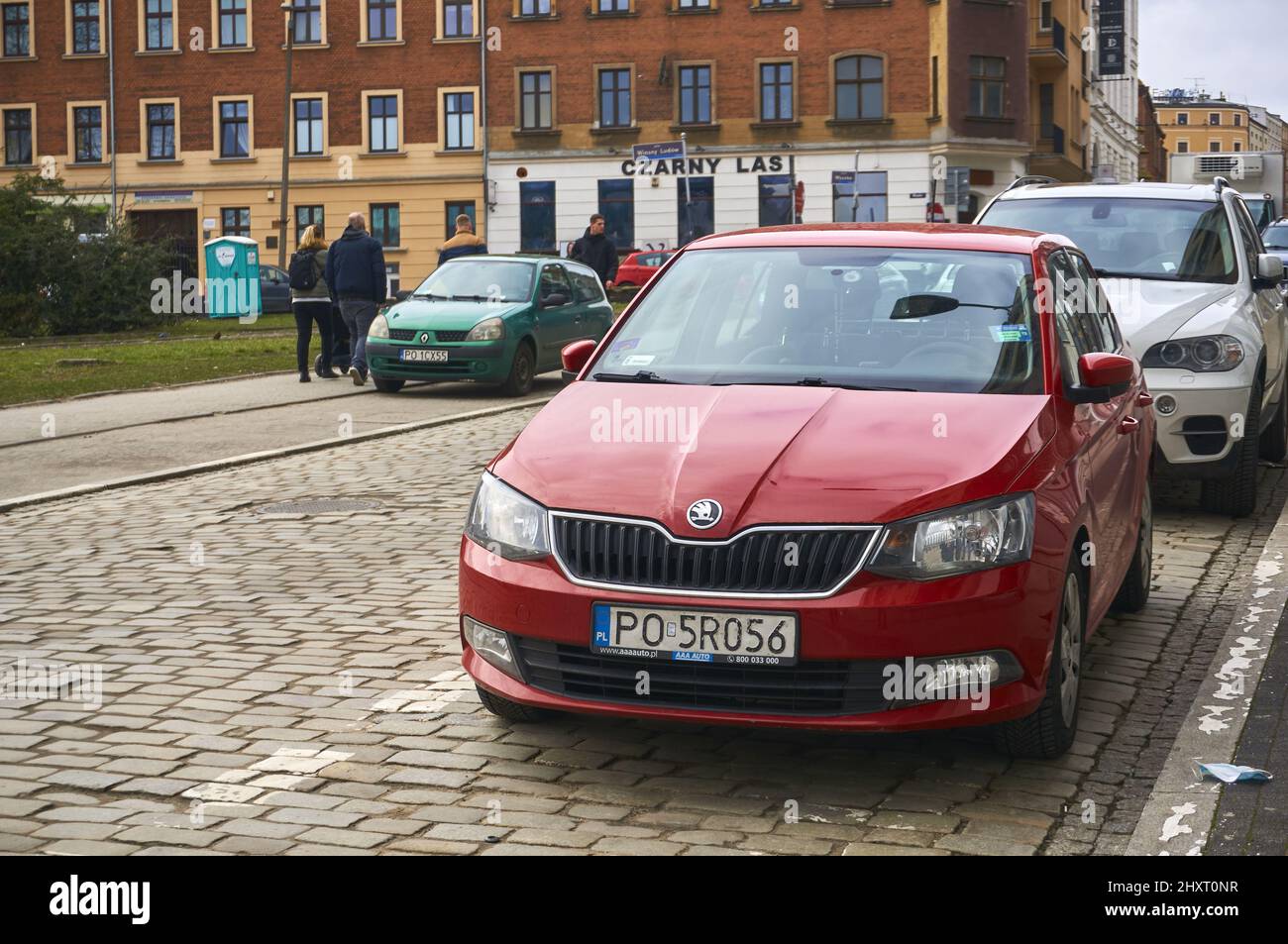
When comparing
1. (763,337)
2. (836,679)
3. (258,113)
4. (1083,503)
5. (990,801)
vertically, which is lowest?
(990,801)

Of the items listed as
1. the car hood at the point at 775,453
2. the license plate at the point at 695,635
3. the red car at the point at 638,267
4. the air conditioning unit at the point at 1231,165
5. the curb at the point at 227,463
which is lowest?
the curb at the point at 227,463

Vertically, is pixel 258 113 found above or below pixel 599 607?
above

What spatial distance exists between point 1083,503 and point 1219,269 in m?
5.85

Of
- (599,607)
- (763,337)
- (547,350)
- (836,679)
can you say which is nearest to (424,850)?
(599,607)

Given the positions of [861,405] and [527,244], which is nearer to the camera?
[861,405]

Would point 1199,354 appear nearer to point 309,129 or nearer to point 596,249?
point 596,249

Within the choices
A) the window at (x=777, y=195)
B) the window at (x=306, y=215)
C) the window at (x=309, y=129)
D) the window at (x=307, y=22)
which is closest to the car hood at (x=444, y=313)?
the window at (x=777, y=195)

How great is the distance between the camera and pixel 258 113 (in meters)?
57.8

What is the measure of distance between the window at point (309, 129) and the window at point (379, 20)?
2.76 meters

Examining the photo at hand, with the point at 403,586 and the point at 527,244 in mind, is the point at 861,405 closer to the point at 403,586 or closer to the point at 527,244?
the point at 403,586

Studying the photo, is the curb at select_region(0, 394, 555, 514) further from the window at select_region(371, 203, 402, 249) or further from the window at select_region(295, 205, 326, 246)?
the window at select_region(295, 205, 326, 246)

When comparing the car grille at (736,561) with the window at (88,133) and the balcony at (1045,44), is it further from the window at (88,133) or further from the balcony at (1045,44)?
the window at (88,133)

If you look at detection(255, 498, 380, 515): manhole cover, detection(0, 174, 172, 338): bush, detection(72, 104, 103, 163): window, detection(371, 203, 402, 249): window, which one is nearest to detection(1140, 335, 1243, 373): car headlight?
detection(255, 498, 380, 515): manhole cover

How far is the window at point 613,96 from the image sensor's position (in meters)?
55.7
